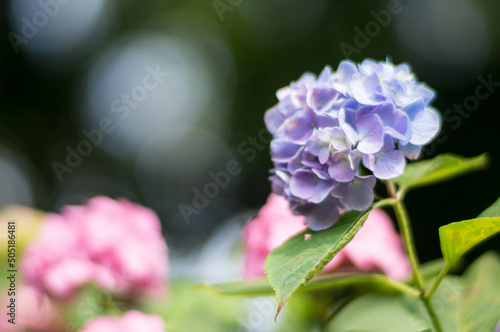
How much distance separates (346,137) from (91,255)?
849 millimetres

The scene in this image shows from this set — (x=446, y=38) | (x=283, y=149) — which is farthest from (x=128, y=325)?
(x=446, y=38)

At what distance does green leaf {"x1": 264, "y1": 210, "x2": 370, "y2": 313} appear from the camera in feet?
1.77

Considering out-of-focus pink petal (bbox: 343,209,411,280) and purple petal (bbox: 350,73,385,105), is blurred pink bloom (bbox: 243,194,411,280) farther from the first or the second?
purple petal (bbox: 350,73,385,105)

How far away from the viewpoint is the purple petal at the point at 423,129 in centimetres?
69

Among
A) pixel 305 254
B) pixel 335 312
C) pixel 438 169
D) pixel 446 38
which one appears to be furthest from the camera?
pixel 446 38

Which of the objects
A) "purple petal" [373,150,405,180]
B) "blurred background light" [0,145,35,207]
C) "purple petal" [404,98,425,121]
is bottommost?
"blurred background light" [0,145,35,207]

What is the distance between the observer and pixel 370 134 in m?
0.64

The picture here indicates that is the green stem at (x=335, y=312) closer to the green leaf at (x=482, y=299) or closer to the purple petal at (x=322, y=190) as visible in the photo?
the green leaf at (x=482, y=299)

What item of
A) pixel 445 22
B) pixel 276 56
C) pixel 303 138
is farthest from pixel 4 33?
pixel 303 138

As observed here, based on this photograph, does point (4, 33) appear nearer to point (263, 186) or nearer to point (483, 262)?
point (263, 186)

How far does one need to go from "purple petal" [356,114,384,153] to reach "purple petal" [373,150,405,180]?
3cm

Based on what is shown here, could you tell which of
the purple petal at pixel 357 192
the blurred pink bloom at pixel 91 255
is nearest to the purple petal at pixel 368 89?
the purple petal at pixel 357 192

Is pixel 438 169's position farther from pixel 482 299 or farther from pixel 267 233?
pixel 267 233

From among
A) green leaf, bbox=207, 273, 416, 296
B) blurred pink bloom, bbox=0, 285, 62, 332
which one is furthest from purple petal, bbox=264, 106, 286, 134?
blurred pink bloom, bbox=0, 285, 62, 332
